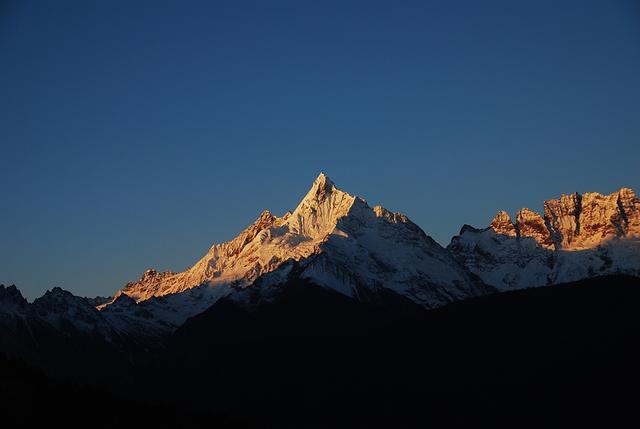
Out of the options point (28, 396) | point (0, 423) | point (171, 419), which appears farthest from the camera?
point (171, 419)

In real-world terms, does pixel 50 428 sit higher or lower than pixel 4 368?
lower

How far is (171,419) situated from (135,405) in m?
7.13

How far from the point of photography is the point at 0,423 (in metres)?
139

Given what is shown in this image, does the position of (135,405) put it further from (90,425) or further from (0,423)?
(0,423)

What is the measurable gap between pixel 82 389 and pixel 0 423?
35.6 metres

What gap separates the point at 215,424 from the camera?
595 feet

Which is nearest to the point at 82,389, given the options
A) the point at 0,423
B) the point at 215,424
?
the point at 215,424

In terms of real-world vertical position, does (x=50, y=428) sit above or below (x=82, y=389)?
below

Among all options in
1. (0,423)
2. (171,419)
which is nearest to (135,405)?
(171,419)

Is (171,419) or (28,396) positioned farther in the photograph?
(171,419)

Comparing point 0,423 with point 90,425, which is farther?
point 90,425

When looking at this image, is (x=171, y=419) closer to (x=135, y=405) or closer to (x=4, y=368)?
(x=135, y=405)

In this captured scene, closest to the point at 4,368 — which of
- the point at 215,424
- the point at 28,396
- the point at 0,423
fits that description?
the point at 28,396

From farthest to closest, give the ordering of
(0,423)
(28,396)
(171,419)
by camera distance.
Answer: (171,419) < (28,396) < (0,423)
